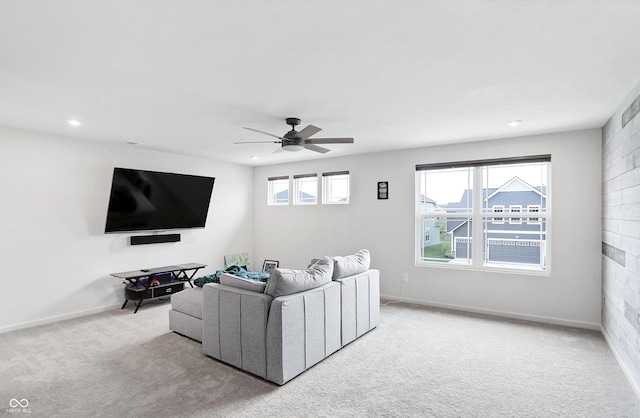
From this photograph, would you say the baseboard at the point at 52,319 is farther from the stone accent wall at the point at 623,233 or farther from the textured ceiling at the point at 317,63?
the stone accent wall at the point at 623,233

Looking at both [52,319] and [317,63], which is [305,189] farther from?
[317,63]

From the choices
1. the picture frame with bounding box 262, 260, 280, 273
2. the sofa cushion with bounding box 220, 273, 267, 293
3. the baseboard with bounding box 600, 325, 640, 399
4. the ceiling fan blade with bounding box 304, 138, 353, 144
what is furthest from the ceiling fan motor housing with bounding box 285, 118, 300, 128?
the picture frame with bounding box 262, 260, 280, 273

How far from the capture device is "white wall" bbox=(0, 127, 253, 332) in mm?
4305

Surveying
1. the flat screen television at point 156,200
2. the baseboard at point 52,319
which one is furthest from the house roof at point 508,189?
the baseboard at point 52,319

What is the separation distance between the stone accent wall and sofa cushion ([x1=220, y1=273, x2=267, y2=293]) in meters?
3.07

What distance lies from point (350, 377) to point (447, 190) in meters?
3.37

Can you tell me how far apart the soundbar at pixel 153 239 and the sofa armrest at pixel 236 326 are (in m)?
2.71

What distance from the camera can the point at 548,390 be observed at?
2818mm

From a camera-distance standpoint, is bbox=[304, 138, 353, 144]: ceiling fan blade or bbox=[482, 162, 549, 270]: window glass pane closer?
bbox=[304, 138, 353, 144]: ceiling fan blade

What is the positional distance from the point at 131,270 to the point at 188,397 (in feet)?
11.1

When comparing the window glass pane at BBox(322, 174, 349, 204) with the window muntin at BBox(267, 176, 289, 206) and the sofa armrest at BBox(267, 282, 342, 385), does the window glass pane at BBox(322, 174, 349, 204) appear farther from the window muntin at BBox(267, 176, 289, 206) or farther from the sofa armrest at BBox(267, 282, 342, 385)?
the sofa armrest at BBox(267, 282, 342, 385)

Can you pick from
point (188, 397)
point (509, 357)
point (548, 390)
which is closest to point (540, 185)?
point (509, 357)

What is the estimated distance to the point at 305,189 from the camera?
695 cm

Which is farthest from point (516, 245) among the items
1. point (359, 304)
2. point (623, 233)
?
point (359, 304)
